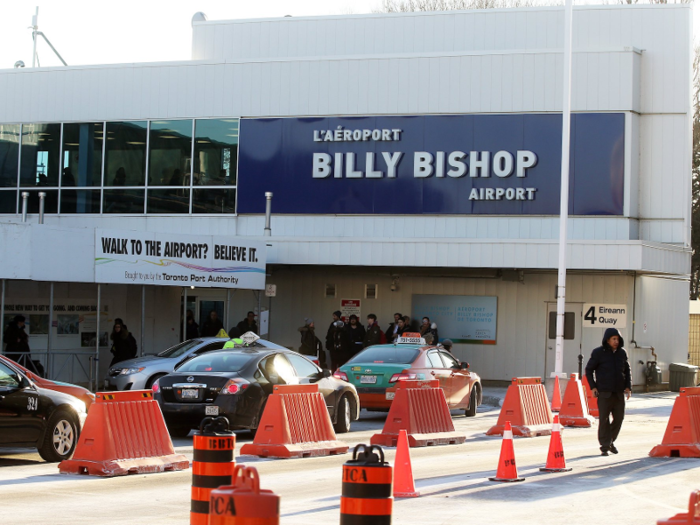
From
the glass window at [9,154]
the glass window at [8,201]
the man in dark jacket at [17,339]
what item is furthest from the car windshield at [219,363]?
the glass window at [9,154]

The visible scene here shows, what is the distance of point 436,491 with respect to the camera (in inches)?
430

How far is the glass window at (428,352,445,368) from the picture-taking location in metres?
19.7

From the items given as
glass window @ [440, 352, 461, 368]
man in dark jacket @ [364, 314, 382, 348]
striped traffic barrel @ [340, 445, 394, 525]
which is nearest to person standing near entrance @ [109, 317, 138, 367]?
man in dark jacket @ [364, 314, 382, 348]

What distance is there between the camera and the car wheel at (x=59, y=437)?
42.7ft

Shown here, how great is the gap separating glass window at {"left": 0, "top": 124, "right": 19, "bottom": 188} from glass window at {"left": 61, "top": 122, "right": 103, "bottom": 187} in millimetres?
1698

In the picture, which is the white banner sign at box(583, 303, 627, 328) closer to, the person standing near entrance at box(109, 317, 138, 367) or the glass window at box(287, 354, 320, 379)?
the person standing near entrance at box(109, 317, 138, 367)

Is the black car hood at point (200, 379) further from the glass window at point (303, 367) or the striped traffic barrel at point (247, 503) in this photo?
the striped traffic barrel at point (247, 503)

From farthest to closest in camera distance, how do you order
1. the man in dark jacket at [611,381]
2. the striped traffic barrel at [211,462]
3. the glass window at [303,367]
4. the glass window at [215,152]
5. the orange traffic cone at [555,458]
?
the glass window at [215,152] < the glass window at [303,367] < the man in dark jacket at [611,381] < the orange traffic cone at [555,458] < the striped traffic barrel at [211,462]

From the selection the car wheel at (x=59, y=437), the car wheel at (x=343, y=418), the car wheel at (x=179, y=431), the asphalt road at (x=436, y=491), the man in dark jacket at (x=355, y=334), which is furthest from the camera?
the man in dark jacket at (x=355, y=334)

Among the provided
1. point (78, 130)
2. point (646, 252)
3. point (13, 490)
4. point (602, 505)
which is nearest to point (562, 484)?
point (602, 505)

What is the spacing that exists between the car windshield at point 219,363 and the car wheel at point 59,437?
9.31 feet

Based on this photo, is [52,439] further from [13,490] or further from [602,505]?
[602,505]

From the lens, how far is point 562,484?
11.6m

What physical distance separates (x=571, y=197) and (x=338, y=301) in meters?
7.22
